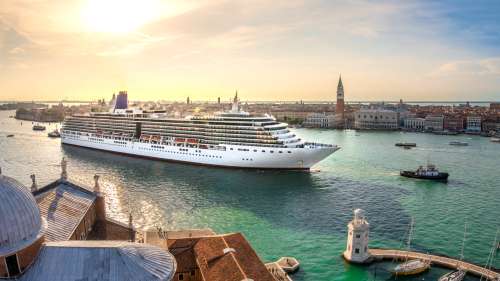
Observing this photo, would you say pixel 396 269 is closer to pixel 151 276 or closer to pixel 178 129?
pixel 151 276

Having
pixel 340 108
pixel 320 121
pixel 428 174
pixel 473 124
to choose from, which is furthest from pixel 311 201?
pixel 340 108

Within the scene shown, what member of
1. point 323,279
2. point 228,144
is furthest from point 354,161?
point 323,279

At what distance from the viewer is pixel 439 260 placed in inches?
918

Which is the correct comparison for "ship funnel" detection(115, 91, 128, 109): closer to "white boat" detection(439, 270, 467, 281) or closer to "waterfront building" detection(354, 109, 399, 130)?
"white boat" detection(439, 270, 467, 281)

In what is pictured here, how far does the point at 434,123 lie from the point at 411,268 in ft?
386

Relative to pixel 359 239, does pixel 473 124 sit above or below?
above

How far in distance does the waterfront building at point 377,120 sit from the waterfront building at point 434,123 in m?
9.92

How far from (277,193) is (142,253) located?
94.6ft

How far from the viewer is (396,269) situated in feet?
72.1

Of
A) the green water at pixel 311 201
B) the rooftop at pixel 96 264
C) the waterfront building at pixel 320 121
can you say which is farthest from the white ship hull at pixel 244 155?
the waterfront building at pixel 320 121

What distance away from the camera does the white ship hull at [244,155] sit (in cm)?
4847

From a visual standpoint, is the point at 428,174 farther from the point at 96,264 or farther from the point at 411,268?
the point at 96,264

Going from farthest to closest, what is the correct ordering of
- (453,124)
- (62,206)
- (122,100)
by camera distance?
(453,124)
(122,100)
(62,206)

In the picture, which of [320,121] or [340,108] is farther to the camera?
[340,108]
